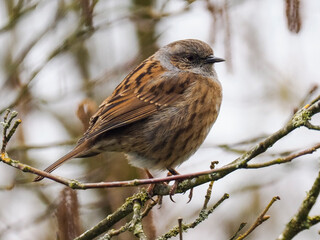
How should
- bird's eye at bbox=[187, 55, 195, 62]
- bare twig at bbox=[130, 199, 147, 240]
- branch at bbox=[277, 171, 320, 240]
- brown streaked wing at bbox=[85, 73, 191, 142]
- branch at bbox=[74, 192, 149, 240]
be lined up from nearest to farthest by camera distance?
branch at bbox=[277, 171, 320, 240], bare twig at bbox=[130, 199, 147, 240], branch at bbox=[74, 192, 149, 240], brown streaked wing at bbox=[85, 73, 191, 142], bird's eye at bbox=[187, 55, 195, 62]

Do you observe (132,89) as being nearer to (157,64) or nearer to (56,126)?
(157,64)

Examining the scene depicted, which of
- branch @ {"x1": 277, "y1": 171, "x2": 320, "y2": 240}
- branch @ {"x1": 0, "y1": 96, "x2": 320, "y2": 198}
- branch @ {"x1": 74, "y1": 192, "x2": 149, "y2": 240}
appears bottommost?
branch @ {"x1": 277, "y1": 171, "x2": 320, "y2": 240}

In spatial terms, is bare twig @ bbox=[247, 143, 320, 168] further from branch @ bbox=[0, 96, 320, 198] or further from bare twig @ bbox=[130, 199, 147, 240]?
bare twig @ bbox=[130, 199, 147, 240]

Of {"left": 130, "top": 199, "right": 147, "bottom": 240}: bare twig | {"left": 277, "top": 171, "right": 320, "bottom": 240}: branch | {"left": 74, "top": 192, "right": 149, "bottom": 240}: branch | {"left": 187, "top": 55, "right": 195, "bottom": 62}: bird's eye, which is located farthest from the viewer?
{"left": 187, "top": 55, "right": 195, "bottom": 62}: bird's eye

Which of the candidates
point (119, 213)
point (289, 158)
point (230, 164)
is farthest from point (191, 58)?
point (289, 158)

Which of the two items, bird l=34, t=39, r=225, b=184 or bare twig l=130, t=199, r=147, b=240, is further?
bird l=34, t=39, r=225, b=184

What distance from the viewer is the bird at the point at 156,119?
4504 millimetres

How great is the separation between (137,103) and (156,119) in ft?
0.70

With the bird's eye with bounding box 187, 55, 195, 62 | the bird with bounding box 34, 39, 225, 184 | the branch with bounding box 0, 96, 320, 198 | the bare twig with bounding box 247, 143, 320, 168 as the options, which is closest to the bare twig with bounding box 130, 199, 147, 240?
the branch with bounding box 0, 96, 320, 198

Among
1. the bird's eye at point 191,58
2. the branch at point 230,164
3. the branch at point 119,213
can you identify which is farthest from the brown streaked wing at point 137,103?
the branch at point 230,164

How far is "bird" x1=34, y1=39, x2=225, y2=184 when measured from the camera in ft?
14.8

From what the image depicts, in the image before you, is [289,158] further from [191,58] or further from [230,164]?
[191,58]

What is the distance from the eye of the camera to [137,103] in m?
4.68

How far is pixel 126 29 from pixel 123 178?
92.5 inches
